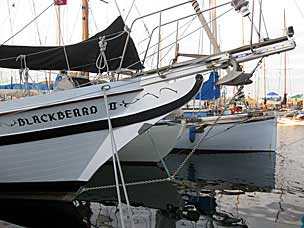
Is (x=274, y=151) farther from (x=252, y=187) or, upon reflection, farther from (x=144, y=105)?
(x=144, y=105)

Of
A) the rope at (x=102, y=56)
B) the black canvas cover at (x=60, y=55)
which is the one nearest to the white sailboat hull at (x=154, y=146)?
the black canvas cover at (x=60, y=55)

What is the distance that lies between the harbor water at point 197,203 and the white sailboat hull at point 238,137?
345 centimetres

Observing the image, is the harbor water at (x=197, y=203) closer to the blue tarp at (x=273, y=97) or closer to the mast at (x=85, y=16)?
the mast at (x=85, y=16)

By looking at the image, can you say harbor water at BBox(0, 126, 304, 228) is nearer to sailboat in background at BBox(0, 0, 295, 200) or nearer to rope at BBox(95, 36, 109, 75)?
sailboat in background at BBox(0, 0, 295, 200)

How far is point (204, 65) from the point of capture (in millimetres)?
A: 6648

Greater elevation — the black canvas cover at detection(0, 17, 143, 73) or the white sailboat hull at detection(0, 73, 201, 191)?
the black canvas cover at detection(0, 17, 143, 73)

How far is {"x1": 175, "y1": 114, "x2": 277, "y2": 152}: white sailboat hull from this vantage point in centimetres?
1633

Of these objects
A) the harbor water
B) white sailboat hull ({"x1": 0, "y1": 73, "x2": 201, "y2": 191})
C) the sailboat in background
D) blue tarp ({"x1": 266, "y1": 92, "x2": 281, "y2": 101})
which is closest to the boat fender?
the harbor water

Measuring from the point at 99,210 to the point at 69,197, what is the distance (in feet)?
2.24

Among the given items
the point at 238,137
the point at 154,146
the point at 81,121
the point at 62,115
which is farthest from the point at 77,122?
the point at 238,137

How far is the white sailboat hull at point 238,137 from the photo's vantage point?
53.6ft

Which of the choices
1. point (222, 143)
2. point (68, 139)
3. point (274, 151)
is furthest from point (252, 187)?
point (274, 151)

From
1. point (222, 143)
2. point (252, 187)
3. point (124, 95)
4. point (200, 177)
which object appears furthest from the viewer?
point (222, 143)

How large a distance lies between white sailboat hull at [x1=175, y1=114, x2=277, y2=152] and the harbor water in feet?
11.3
